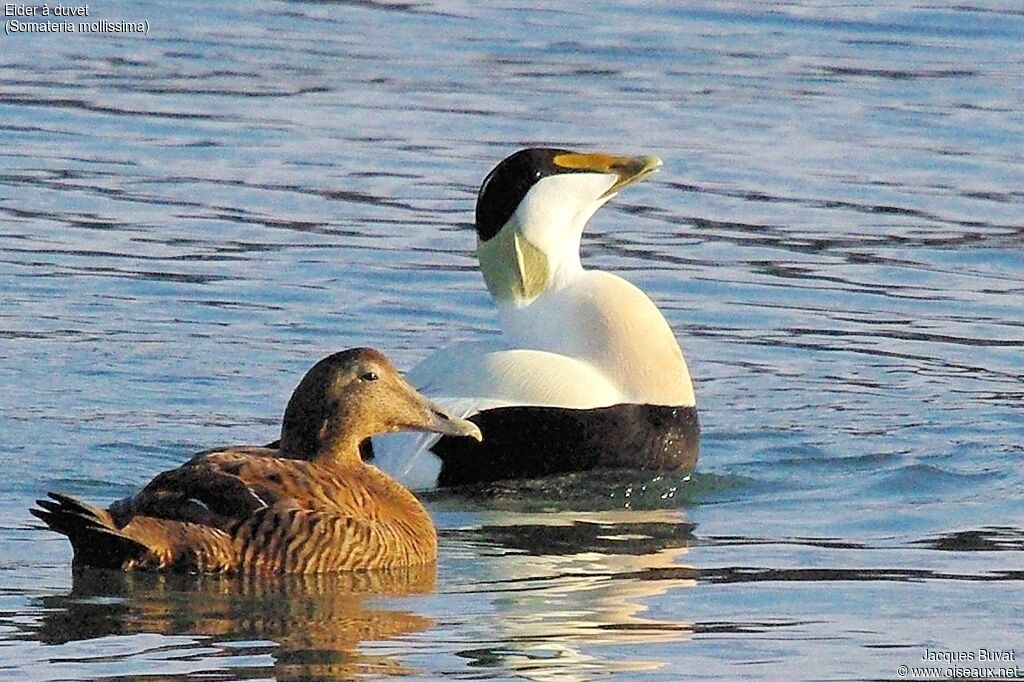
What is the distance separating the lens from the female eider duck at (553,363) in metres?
10.2

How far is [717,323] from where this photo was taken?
1332cm

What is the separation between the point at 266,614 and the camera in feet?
26.9

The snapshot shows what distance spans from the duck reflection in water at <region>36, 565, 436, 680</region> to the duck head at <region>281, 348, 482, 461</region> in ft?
1.92

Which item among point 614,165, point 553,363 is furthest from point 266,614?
point 614,165

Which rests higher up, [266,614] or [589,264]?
[589,264]

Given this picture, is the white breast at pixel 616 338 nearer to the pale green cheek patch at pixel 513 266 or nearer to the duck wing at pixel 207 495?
the pale green cheek patch at pixel 513 266

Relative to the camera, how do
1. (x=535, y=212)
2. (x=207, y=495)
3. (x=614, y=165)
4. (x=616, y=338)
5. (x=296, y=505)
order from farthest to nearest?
(x=614, y=165) → (x=535, y=212) → (x=616, y=338) → (x=296, y=505) → (x=207, y=495)

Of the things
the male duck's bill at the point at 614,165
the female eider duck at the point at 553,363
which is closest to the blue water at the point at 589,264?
the female eider duck at the point at 553,363

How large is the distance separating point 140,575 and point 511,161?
282 centimetres

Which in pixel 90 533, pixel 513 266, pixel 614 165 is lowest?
pixel 90 533

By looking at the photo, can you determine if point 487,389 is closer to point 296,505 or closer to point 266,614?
point 296,505

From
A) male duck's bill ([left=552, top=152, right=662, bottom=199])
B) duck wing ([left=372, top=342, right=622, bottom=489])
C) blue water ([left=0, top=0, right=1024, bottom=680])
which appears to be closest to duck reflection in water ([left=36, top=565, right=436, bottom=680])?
blue water ([left=0, top=0, right=1024, bottom=680])

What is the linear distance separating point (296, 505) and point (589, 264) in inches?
236

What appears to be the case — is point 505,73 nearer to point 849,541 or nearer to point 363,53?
point 363,53
